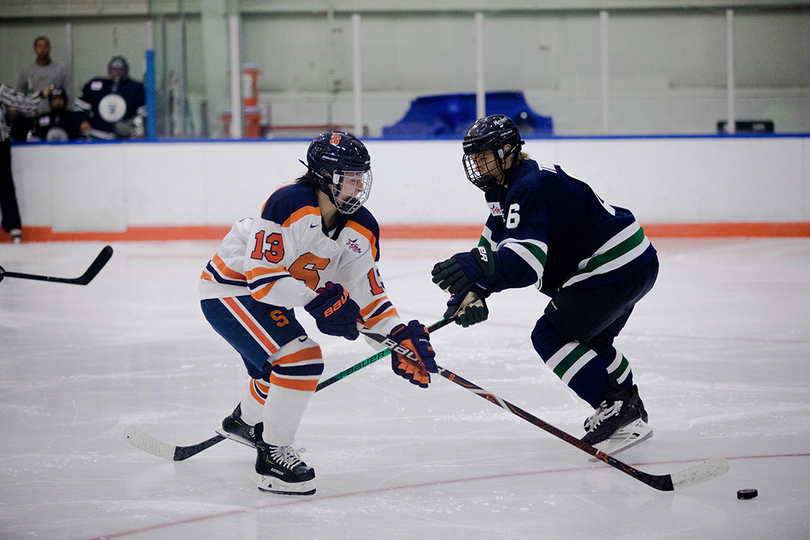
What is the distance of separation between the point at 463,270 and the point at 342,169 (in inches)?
15.4

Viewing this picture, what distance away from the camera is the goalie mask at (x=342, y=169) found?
2021 millimetres

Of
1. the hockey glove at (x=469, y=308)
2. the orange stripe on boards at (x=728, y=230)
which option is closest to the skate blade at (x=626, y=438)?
the hockey glove at (x=469, y=308)

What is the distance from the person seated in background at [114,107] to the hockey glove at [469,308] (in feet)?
21.5

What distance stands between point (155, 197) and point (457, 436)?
20.0 ft

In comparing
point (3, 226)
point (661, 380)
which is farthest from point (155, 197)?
point (661, 380)

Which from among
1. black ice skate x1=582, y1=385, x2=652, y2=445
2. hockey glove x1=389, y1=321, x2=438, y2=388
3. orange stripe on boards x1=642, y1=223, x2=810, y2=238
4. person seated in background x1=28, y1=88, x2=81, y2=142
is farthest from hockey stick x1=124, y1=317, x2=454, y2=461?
person seated in background x1=28, y1=88, x2=81, y2=142

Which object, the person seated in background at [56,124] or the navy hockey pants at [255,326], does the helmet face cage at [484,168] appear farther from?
the person seated in background at [56,124]

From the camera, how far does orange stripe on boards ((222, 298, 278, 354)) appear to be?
205cm

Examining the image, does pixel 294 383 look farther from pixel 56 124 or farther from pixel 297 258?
pixel 56 124

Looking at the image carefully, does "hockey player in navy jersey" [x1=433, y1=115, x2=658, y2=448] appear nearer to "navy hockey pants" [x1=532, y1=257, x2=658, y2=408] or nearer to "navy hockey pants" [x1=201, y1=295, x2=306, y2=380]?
"navy hockey pants" [x1=532, y1=257, x2=658, y2=408]

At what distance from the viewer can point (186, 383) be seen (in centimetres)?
306

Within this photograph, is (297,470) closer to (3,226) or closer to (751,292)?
(751,292)

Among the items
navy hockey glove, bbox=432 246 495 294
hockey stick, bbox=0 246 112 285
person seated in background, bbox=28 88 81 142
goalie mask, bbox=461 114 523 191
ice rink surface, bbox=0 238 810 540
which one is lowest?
ice rink surface, bbox=0 238 810 540

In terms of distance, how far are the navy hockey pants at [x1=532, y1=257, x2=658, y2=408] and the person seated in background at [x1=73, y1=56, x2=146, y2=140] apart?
6616mm
